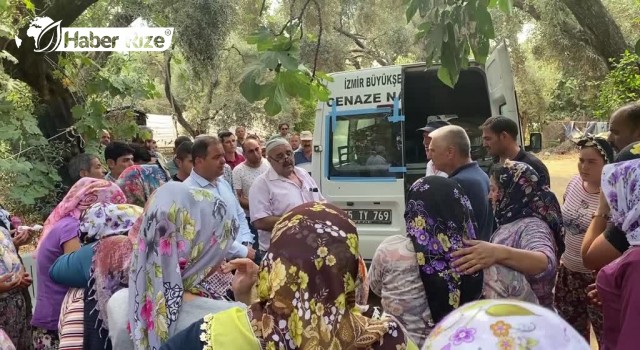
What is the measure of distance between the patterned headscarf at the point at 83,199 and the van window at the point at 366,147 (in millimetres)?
3341

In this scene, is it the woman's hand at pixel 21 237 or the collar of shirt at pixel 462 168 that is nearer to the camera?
the collar of shirt at pixel 462 168

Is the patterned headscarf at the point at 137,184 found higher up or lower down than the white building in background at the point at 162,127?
lower down

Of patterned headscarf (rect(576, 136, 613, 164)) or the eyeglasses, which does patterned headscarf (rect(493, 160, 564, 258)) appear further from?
the eyeglasses

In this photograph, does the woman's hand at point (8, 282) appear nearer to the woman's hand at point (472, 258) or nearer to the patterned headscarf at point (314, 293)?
the patterned headscarf at point (314, 293)

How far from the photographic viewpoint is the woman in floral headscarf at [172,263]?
2.22m

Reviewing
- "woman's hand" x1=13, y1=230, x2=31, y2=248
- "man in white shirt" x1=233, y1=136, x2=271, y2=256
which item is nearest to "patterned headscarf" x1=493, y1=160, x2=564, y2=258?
"woman's hand" x1=13, y1=230, x2=31, y2=248

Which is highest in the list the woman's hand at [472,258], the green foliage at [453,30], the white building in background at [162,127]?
the white building in background at [162,127]

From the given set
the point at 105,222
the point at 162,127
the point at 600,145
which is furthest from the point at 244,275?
the point at 162,127

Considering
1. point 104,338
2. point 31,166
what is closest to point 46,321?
point 104,338

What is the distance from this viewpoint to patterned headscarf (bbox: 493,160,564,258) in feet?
9.20

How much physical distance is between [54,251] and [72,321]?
1.43 ft

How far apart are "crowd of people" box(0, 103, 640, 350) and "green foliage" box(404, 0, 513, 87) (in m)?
0.58

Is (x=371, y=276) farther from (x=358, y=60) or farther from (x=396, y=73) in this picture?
(x=358, y=60)

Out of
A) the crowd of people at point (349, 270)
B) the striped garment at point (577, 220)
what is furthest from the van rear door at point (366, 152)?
the crowd of people at point (349, 270)
